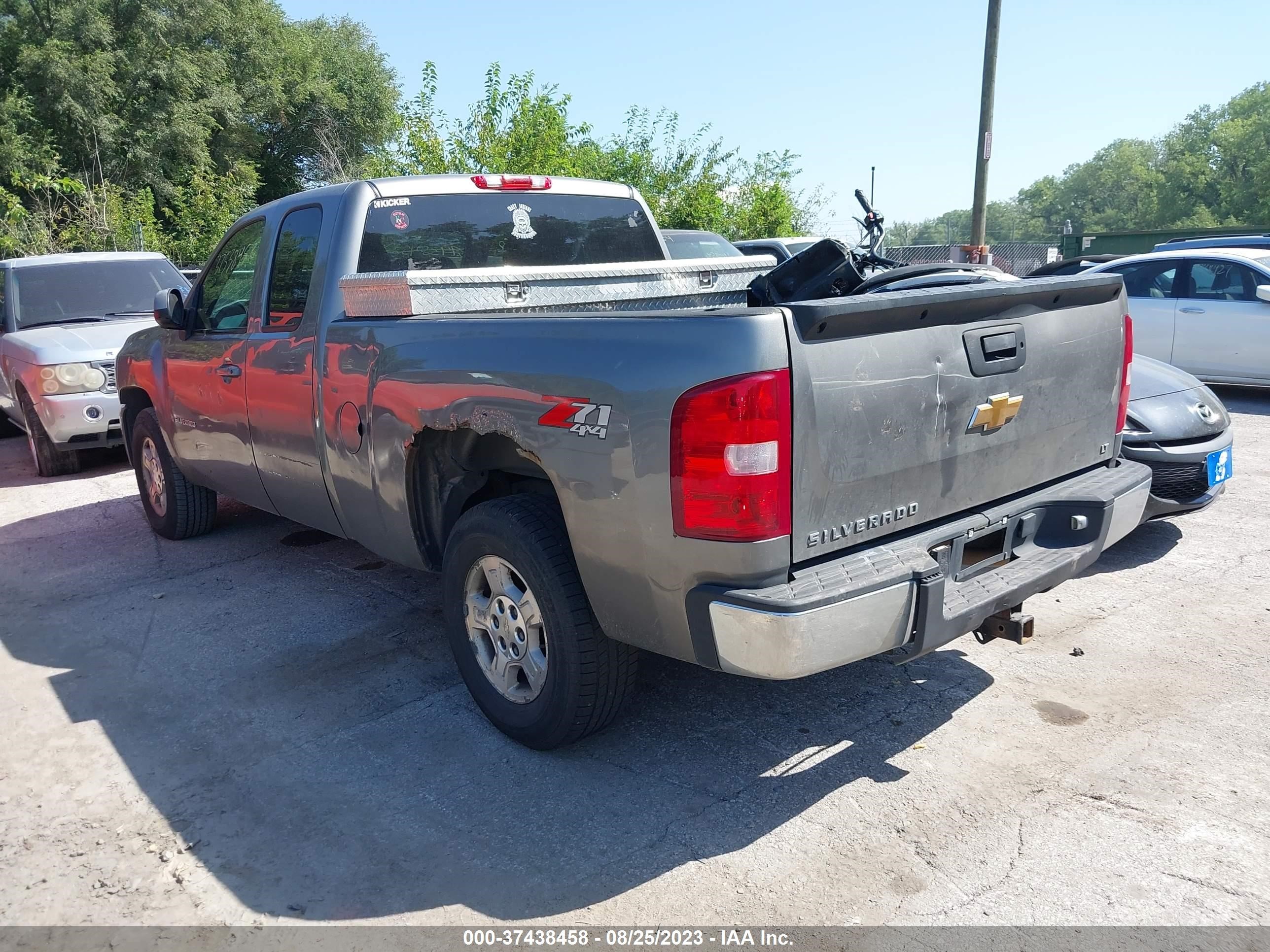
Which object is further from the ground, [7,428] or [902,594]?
[902,594]

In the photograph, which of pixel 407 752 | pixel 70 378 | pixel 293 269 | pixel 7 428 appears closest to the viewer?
pixel 407 752

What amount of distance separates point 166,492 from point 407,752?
3692mm

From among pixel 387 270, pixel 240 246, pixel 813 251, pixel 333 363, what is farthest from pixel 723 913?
pixel 240 246

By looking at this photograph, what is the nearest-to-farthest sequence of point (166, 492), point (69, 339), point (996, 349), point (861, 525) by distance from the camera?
1. point (861, 525)
2. point (996, 349)
3. point (166, 492)
4. point (69, 339)

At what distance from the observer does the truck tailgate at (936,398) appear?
2.77 metres

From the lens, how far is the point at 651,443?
9.14 feet

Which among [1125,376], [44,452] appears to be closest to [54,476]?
[44,452]

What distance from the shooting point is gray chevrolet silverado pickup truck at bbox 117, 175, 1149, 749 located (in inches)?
107

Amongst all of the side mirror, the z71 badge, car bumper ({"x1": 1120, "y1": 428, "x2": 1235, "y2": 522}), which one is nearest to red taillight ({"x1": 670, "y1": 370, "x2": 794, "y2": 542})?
the z71 badge

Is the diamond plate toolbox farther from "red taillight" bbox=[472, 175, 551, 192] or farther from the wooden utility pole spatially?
the wooden utility pole

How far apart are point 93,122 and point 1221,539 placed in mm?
31210

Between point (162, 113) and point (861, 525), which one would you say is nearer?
point (861, 525)

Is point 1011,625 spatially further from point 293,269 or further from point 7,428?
point 7,428

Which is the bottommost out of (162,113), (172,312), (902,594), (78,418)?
(78,418)
